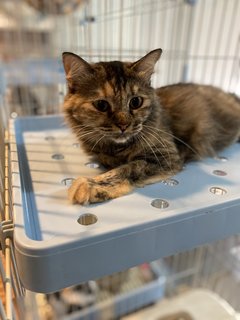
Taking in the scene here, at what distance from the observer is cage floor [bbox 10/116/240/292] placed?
1.44 ft

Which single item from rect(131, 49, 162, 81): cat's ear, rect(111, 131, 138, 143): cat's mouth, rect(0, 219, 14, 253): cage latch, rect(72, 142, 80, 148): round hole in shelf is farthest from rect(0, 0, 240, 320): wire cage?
rect(0, 219, 14, 253): cage latch

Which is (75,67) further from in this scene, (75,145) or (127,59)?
(127,59)

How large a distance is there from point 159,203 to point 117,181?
0.35 ft

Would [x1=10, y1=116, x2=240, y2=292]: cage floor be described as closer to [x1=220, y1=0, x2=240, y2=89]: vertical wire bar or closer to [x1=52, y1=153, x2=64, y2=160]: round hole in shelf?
[x1=52, y1=153, x2=64, y2=160]: round hole in shelf

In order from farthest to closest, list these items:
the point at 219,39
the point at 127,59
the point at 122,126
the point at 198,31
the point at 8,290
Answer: the point at 198,31, the point at 219,39, the point at 127,59, the point at 122,126, the point at 8,290

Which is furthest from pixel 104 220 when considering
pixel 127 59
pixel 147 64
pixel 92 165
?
pixel 127 59

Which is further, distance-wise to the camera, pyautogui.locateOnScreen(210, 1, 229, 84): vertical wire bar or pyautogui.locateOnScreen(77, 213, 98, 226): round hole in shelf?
pyautogui.locateOnScreen(210, 1, 229, 84): vertical wire bar

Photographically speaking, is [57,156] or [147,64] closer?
[147,64]

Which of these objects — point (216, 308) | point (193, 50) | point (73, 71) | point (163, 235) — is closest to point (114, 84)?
point (73, 71)

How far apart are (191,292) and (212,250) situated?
21 centimetres

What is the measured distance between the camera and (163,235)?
1.68 feet

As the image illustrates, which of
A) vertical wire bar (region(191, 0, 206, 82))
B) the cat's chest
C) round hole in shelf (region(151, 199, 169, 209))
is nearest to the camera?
round hole in shelf (region(151, 199, 169, 209))

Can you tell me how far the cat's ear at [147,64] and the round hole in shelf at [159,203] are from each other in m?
0.31

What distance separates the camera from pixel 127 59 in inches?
47.3
